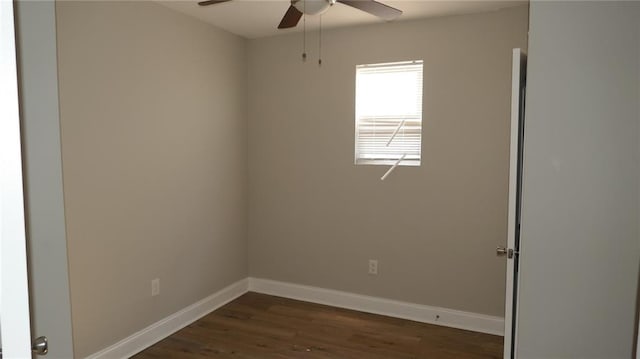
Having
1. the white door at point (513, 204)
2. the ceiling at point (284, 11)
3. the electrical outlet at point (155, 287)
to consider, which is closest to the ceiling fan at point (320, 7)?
the ceiling at point (284, 11)

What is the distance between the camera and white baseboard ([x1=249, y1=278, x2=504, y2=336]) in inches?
135

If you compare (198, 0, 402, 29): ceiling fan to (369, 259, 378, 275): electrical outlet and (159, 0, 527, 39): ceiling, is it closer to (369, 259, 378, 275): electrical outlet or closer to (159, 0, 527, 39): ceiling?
(159, 0, 527, 39): ceiling

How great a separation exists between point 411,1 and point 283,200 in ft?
6.67

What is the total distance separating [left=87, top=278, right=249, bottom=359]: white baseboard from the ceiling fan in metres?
2.24

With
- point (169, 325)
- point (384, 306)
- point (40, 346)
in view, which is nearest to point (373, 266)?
point (384, 306)

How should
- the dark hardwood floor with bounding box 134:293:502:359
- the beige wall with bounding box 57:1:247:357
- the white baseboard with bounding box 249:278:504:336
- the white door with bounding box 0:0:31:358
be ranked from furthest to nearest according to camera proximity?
the white baseboard with bounding box 249:278:504:336 → the dark hardwood floor with bounding box 134:293:502:359 → the beige wall with bounding box 57:1:247:357 → the white door with bounding box 0:0:31:358

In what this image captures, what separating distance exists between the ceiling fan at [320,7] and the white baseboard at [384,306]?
2.32 m

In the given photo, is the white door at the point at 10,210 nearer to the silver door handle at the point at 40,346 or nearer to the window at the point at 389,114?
the silver door handle at the point at 40,346

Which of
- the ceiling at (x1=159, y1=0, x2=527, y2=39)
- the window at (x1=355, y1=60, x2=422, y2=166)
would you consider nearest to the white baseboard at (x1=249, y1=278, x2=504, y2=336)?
the window at (x1=355, y1=60, x2=422, y2=166)

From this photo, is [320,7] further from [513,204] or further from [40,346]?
[40,346]

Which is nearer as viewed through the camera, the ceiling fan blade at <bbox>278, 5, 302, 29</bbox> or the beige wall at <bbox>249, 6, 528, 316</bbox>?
the ceiling fan blade at <bbox>278, 5, 302, 29</bbox>

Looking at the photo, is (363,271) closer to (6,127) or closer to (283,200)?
(283,200)

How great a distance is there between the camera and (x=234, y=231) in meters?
4.13

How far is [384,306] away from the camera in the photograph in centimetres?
378
